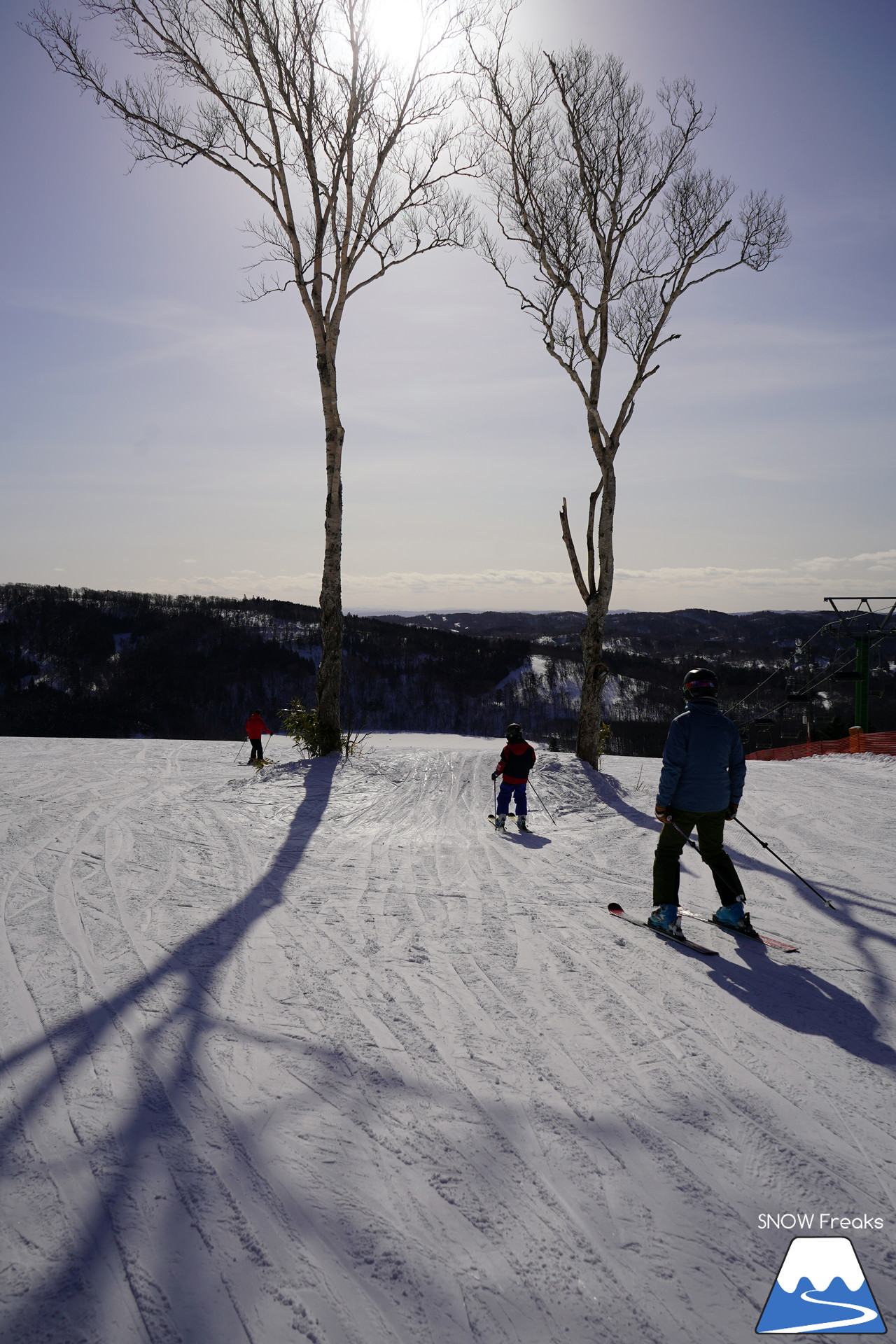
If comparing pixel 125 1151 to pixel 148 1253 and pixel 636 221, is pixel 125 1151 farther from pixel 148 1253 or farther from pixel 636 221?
pixel 636 221

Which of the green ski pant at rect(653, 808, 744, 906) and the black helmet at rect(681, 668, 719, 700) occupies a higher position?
the black helmet at rect(681, 668, 719, 700)

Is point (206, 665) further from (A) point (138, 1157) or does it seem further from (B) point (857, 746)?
(A) point (138, 1157)

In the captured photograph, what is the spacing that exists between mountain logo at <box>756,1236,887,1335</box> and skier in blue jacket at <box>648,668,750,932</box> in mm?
2673

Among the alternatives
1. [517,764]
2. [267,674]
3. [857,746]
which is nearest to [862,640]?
[857,746]

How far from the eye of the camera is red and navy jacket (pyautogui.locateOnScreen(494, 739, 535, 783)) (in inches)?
342

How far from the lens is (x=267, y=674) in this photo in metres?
112

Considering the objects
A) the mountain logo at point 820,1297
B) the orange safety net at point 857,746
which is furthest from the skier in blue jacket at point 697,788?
the orange safety net at point 857,746

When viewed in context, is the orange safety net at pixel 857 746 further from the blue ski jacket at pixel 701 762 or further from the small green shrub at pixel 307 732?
the blue ski jacket at pixel 701 762

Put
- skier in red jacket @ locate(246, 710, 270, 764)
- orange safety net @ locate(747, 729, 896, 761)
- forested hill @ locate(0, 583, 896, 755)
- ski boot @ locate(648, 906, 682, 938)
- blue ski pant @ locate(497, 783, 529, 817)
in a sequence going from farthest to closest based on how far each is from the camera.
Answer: forested hill @ locate(0, 583, 896, 755), skier in red jacket @ locate(246, 710, 270, 764), orange safety net @ locate(747, 729, 896, 761), blue ski pant @ locate(497, 783, 529, 817), ski boot @ locate(648, 906, 682, 938)

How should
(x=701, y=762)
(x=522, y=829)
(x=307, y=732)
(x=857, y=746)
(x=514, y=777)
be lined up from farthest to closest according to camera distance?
(x=857, y=746) < (x=307, y=732) < (x=514, y=777) < (x=522, y=829) < (x=701, y=762)

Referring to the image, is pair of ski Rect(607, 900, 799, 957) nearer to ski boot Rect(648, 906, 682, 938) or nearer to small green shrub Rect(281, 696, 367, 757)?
ski boot Rect(648, 906, 682, 938)

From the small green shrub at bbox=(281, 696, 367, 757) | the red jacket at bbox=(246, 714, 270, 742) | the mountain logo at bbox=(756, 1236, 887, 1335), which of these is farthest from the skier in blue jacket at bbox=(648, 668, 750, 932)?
the red jacket at bbox=(246, 714, 270, 742)

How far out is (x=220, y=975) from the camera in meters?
3.99

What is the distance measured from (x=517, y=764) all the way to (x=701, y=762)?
13.1 ft
